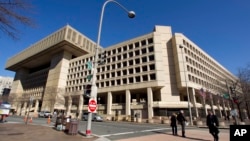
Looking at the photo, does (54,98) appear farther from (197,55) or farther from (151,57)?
(197,55)

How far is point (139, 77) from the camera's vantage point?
1763 inches

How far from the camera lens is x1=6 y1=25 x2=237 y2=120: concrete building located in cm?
4125

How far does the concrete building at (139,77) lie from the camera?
41250 millimetres

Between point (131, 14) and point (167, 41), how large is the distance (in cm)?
3746

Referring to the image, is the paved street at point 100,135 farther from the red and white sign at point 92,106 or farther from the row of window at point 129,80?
the row of window at point 129,80

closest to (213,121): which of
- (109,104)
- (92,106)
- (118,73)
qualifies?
(92,106)

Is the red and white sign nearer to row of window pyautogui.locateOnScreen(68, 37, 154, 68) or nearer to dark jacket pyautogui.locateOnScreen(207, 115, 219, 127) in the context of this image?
dark jacket pyautogui.locateOnScreen(207, 115, 219, 127)

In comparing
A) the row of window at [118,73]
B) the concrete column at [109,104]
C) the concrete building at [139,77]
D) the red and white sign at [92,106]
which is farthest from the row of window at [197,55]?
the red and white sign at [92,106]

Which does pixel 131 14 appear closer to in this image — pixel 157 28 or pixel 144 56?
pixel 144 56

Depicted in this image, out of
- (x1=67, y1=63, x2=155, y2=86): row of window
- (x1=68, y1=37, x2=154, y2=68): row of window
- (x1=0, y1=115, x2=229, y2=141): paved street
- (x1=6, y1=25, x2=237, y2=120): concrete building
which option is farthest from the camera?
(x1=68, y1=37, x2=154, y2=68): row of window

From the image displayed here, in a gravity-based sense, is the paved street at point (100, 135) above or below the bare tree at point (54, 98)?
below

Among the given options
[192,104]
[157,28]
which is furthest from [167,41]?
[192,104]

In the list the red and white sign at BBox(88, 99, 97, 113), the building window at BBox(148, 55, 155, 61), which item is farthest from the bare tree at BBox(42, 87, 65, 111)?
the red and white sign at BBox(88, 99, 97, 113)

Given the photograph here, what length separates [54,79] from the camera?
65.4m
